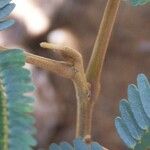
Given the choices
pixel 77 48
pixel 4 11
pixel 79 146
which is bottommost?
pixel 77 48

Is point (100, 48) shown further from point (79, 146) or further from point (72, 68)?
point (79, 146)

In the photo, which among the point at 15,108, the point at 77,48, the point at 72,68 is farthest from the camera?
the point at 77,48

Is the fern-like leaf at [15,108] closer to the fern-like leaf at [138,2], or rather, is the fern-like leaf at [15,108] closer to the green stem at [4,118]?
the green stem at [4,118]

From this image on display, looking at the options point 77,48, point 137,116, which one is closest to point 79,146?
point 137,116

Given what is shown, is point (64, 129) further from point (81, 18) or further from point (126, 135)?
point (126, 135)

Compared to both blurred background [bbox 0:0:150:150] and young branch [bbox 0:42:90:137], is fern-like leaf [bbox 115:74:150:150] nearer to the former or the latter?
young branch [bbox 0:42:90:137]

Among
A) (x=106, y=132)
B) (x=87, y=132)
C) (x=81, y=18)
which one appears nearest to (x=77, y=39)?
(x=81, y=18)

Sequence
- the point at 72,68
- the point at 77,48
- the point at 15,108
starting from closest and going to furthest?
the point at 15,108 → the point at 72,68 → the point at 77,48

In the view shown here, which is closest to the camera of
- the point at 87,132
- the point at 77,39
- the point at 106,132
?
the point at 87,132
